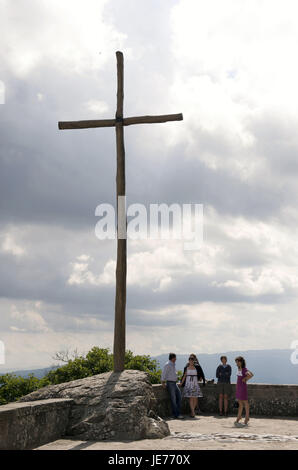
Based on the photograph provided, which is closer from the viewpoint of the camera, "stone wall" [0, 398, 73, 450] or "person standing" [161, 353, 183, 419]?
"stone wall" [0, 398, 73, 450]

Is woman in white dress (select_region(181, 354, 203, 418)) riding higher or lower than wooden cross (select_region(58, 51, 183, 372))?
lower

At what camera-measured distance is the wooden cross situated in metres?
12.6

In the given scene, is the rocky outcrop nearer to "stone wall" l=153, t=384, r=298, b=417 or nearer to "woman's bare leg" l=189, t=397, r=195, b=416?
"woman's bare leg" l=189, t=397, r=195, b=416

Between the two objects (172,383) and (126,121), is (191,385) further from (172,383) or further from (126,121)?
(126,121)

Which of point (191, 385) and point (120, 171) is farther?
point (191, 385)

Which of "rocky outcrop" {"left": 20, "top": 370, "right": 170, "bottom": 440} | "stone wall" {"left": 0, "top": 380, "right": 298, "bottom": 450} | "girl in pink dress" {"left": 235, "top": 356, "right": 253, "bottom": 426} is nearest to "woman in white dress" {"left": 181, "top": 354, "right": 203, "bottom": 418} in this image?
"stone wall" {"left": 0, "top": 380, "right": 298, "bottom": 450}

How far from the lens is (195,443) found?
9594 millimetres

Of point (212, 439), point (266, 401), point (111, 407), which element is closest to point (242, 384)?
point (266, 401)

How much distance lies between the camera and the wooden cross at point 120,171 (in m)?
12.6

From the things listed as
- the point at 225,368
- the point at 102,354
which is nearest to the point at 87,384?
the point at 225,368

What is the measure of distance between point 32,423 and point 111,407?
185 cm

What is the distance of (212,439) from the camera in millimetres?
10086

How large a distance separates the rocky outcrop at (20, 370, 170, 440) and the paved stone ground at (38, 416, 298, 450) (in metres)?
0.31
